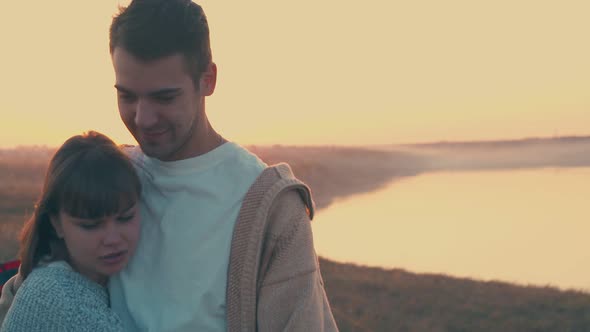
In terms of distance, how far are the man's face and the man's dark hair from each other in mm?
25

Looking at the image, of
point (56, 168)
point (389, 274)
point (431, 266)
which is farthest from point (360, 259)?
point (56, 168)

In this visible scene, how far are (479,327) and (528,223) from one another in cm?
970

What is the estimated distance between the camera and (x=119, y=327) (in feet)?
6.86

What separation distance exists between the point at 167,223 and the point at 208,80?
50cm

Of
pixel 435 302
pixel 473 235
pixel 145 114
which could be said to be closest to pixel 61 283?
pixel 145 114

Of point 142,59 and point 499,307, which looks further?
point 499,307

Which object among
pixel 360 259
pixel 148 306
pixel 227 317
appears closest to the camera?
pixel 227 317

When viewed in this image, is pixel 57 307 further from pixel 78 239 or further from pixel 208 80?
pixel 208 80

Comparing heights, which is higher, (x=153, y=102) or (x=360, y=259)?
(x=153, y=102)

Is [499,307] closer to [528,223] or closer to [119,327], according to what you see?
[119,327]

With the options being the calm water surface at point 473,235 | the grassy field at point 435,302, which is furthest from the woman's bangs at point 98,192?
the calm water surface at point 473,235

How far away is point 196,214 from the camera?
Answer: 2121mm

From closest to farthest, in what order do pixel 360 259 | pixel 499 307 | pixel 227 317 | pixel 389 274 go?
pixel 227 317, pixel 499 307, pixel 389 274, pixel 360 259

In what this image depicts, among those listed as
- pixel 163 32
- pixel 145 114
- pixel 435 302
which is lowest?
pixel 435 302
